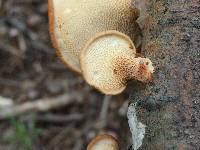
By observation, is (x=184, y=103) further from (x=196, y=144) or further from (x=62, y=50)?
(x=62, y=50)

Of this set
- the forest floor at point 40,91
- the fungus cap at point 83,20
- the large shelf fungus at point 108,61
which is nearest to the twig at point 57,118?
the forest floor at point 40,91

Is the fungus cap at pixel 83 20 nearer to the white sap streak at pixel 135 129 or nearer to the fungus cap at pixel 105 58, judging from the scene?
the fungus cap at pixel 105 58

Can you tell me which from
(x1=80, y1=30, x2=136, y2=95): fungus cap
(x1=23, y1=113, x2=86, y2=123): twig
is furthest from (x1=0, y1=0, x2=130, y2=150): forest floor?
(x1=80, y1=30, x2=136, y2=95): fungus cap

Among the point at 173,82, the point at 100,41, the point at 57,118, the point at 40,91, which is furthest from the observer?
the point at 40,91

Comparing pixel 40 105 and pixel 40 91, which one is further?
pixel 40 91

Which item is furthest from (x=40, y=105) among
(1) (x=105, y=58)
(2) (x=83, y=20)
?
(1) (x=105, y=58)

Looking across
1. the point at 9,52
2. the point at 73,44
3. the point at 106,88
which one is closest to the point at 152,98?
the point at 106,88

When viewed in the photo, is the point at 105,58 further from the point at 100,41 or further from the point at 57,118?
the point at 57,118
